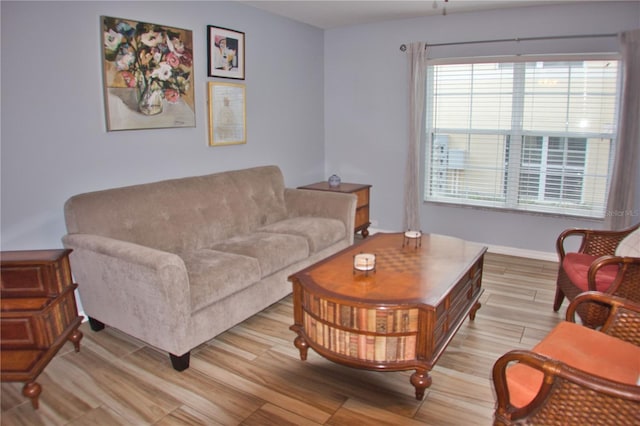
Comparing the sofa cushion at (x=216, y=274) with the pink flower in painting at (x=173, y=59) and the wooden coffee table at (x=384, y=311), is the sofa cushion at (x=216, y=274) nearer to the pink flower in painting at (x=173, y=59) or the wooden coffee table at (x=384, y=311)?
the wooden coffee table at (x=384, y=311)

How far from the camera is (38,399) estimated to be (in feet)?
7.23

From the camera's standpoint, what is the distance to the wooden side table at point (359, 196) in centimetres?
481

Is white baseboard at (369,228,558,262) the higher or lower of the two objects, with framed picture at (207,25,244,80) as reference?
lower

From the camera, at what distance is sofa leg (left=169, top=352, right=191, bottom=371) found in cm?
248

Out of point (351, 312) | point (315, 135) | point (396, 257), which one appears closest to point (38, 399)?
point (351, 312)

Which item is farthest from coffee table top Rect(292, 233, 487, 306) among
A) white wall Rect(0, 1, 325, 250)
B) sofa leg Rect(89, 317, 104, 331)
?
white wall Rect(0, 1, 325, 250)

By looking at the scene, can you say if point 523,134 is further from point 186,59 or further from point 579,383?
point 579,383

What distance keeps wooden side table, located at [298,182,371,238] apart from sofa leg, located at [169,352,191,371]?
2.57 m

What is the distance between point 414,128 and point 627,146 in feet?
6.00

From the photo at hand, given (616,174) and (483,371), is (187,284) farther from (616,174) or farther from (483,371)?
(616,174)

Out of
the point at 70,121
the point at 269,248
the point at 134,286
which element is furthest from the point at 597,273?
the point at 70,121

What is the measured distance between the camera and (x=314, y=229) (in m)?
3.71

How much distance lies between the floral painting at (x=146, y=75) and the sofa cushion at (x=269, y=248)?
1.02 m

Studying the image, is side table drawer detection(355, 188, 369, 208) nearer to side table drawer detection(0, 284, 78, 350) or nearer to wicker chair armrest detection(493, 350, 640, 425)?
side table drawer detection(0, 284, 78, 350)
